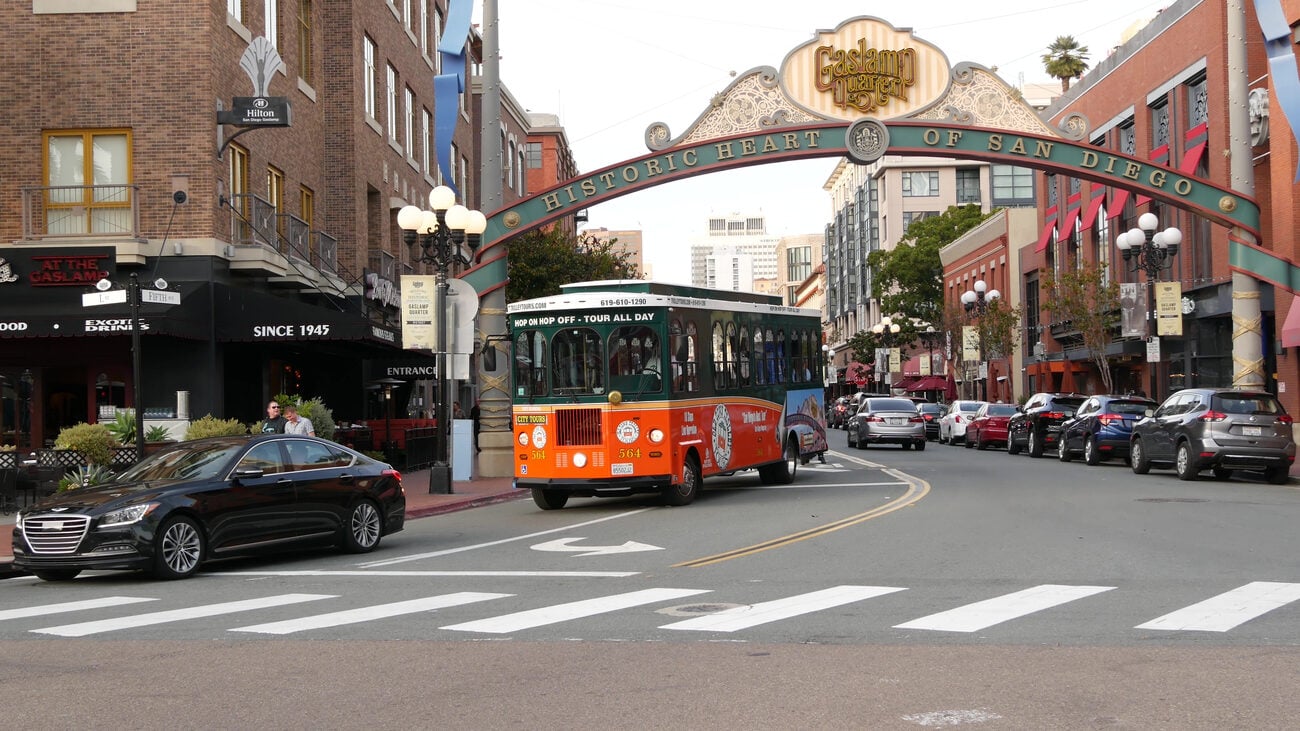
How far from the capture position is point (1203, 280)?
40219mm

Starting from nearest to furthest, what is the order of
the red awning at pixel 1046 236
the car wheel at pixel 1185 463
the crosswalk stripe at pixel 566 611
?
1. the crosswalk stripe at pixel 566 611
2. the car wheel at pixel 1185 463
3. the red awning at pixel 1046 236

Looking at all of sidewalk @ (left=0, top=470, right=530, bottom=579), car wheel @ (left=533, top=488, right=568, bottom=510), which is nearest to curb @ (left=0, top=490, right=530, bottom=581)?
sidewalk @ (left=0, top=470, right=530, bottom=579)

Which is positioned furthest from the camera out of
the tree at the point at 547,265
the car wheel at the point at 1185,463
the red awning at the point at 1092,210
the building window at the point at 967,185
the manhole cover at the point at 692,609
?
the building window at the point at 967,185

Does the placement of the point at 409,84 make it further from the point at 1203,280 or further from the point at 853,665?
the point at 853,665

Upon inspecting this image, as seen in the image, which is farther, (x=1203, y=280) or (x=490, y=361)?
(x=1203, y=280)

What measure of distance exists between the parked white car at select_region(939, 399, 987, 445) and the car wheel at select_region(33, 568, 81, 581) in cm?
3571

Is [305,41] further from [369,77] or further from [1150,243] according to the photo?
[1150,243]

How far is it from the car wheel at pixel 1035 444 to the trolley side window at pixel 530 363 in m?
20.0

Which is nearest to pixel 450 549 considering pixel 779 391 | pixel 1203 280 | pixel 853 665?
pixel 853 665

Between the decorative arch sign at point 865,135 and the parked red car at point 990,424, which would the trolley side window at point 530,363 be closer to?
the decorative arch sign at point 865,135

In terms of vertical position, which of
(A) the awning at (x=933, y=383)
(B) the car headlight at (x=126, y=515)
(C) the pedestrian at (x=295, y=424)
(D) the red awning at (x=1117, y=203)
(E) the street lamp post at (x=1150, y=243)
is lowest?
(B) the car headlight at (x=126, y=515)

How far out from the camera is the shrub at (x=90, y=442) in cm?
2114

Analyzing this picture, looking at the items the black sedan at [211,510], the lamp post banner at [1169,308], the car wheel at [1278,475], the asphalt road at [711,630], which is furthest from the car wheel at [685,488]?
the lamp post banner at [1169,308]

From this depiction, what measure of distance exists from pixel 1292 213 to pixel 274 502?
28837 mm
